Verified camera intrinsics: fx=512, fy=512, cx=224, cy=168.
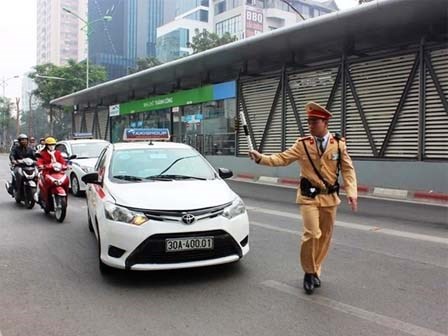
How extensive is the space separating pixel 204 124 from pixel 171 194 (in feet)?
63.2

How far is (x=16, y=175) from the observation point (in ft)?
38.5

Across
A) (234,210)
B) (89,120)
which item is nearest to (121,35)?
(89,120)

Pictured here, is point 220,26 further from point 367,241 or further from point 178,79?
point 367,241

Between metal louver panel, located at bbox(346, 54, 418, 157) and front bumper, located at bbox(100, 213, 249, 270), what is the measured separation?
10.6 meters

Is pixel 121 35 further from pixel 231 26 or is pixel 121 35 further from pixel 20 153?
pixel 20 153

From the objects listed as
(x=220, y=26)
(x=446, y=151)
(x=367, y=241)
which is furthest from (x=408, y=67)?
(x=220, y=26)

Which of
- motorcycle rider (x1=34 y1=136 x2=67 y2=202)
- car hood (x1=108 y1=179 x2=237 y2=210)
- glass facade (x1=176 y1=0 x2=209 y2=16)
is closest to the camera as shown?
car hood (x1=108 y1=179 x2=237 y2=210)

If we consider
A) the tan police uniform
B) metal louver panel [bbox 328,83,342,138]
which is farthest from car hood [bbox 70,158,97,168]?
the tan police uniform

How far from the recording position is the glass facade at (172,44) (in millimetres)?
93562

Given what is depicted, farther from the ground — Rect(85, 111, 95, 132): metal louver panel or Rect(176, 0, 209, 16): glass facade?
Rect(176, 0, 209, 16): glass facade

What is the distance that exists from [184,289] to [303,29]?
1170cm

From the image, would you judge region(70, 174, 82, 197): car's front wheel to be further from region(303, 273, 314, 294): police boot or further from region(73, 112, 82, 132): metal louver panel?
region(73, 112, 82, 132): metal louver panel

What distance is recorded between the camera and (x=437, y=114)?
13695 mm

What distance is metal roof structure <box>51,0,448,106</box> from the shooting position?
42.2 ft
